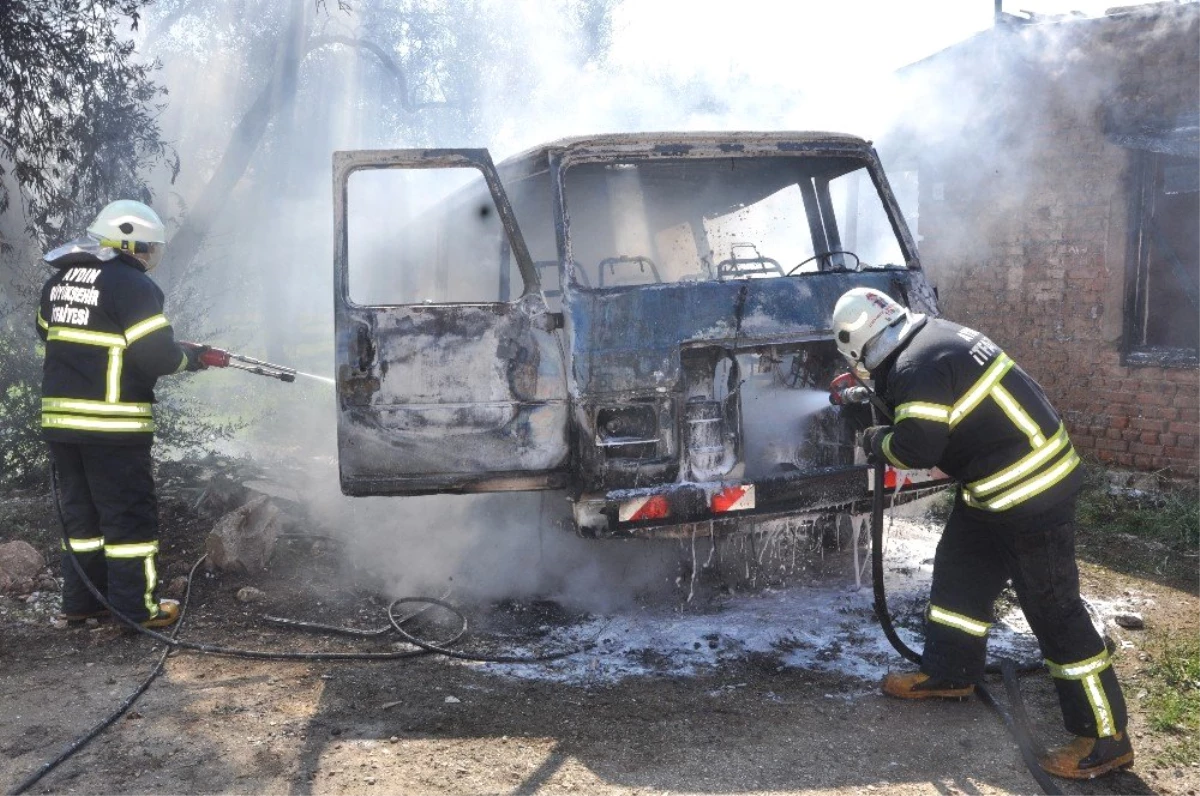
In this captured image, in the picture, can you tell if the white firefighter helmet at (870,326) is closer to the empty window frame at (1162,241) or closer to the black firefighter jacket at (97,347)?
the black firefighter jacket at (97,347)

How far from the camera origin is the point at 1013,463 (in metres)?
3.39

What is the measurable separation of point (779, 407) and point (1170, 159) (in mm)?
4321

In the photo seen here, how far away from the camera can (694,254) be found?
223 inches

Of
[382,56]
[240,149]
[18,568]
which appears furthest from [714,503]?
[382,56]

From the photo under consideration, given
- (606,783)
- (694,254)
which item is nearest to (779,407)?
(694,254)

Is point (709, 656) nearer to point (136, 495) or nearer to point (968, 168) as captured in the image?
point (136, 495)

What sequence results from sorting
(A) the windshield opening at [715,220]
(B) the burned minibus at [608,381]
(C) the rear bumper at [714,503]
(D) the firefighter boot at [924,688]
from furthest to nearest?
(A) the windshield opening at [715,220]
(B) the burned minibus at [608,381]
(C) the rear bumper at [714,503]
(D) the firefighter boot at [924,688]

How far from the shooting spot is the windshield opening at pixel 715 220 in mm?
5102

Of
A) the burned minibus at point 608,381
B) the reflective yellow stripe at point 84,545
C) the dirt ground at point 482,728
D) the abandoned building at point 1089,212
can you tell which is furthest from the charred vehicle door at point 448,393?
the abandoned building at point 1089,212

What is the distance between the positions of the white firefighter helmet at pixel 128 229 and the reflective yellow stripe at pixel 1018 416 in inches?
157

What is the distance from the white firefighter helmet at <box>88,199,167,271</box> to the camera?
4.81 meters

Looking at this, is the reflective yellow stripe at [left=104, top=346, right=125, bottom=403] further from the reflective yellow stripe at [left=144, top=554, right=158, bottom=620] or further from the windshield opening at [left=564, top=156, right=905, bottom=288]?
the windshield opening at [left=564, top=156, right=905, bottom=288]

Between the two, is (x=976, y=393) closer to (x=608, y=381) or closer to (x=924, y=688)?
(x=924, y=688)

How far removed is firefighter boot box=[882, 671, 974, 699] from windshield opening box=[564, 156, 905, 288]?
208 centimetres
